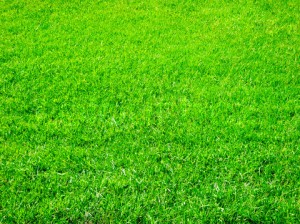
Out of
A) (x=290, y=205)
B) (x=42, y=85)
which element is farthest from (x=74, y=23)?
(x=290, y=205)

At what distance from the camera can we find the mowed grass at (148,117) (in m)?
2.92

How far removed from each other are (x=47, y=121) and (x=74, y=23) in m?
2.69

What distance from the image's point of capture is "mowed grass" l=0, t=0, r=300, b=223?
2920mm

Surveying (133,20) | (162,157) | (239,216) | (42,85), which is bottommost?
(239,216)

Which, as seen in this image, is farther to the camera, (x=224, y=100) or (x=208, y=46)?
(x=208, y=46)

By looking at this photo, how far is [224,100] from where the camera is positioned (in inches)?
163

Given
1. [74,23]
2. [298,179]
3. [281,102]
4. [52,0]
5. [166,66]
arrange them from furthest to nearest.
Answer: [52,0], [74,23], [166,66], [281,102], [298,179]

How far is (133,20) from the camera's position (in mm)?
6074

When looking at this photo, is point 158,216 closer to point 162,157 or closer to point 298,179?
point 162,157

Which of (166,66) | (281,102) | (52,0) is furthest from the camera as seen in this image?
(52,0)

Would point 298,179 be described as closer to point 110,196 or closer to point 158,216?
point 158,216

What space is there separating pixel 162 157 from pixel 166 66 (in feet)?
5.89

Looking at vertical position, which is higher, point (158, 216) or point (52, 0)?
point (52, 0)

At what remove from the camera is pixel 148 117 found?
3.83m
